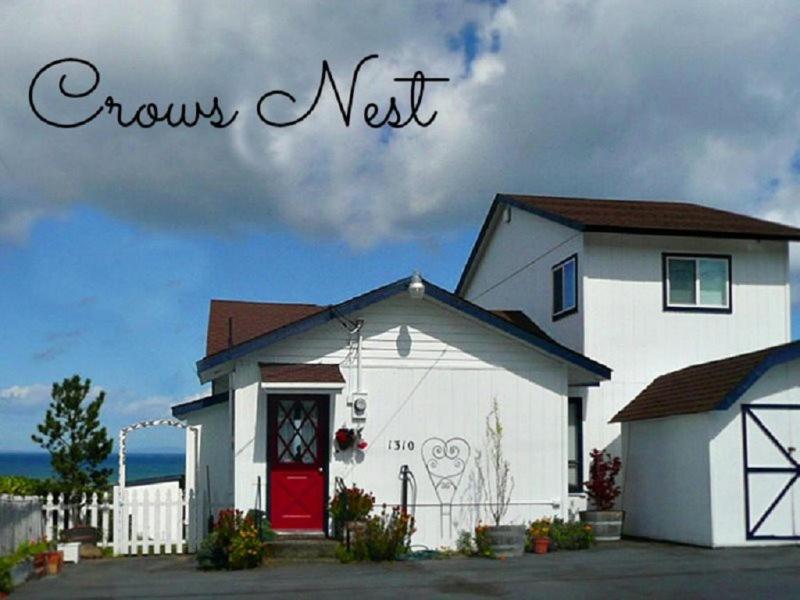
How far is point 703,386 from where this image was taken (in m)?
20.3

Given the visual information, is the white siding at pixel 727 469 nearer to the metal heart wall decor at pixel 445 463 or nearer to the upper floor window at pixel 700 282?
the metal heart wall decor at pixel 445 463

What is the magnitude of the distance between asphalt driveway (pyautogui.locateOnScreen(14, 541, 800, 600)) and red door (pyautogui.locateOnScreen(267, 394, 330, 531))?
63.6 inches

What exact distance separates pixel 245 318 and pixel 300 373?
543 cm

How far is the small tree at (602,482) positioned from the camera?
21984 mm

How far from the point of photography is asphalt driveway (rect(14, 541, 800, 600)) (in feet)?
47.5

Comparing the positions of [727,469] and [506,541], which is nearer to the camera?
[506,541]

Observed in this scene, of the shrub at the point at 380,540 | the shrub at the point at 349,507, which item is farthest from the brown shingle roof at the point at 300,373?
the shrub at the point at 380,540

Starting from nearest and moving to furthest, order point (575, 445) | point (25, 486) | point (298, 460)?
point (298, 460) < point (25, 486) < point (575, 445)

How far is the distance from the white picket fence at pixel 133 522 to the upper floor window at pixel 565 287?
872 centimetres

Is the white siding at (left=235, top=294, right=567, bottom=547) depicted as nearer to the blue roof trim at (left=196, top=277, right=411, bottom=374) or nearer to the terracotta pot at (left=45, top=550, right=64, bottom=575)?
the blue roof trim at (left=196, top=277, right=411, bottom=374)

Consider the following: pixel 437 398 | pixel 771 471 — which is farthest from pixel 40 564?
pixel 771 471

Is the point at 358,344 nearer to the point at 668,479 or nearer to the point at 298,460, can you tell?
the point at 298,460

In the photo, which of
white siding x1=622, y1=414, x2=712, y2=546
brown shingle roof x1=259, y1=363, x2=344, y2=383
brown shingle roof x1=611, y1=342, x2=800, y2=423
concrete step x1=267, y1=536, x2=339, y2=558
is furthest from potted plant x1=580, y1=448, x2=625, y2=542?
brown shingle roof x1=259, y1=363, x2=344, y2=383

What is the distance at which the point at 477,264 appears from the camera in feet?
103
